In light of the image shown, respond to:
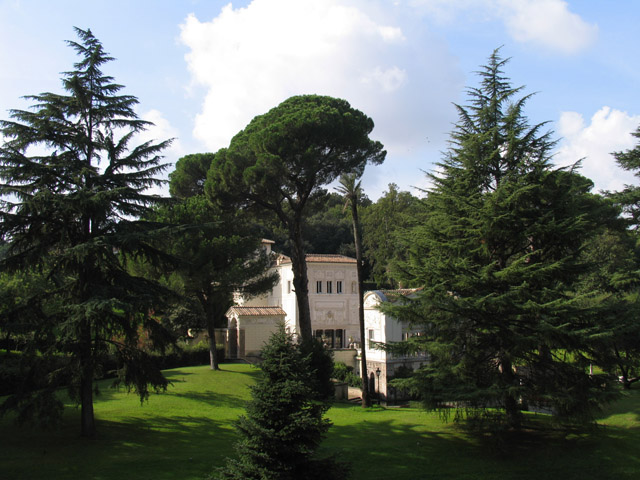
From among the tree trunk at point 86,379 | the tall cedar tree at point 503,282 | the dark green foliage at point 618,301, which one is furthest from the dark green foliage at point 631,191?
the tree trunk at point 86,379

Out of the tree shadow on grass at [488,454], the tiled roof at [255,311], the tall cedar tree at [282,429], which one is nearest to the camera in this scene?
the tall cedar tree at [282,429]

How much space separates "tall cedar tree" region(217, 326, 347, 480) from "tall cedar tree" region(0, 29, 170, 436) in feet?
15.3

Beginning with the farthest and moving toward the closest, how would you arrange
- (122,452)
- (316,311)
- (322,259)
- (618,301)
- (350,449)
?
1. (322,259)
2. (316,311)
3. (618,301)
4. (350,449)
5. (122,452)

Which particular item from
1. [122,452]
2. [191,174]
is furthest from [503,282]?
[191,174]

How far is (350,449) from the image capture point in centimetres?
1334

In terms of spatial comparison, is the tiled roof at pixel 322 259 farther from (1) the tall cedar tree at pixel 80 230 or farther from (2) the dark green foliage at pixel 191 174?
(1) the tall cedar tree at pixel 80 230

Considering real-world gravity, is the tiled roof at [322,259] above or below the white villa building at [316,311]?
above

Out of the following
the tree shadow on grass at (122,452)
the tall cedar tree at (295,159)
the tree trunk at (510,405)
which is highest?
the tall cedar tree at (295,159)

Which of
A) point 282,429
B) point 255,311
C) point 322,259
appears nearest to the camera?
point 282,429

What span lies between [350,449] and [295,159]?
47.4 feet

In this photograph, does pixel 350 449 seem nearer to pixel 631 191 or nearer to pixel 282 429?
pixel 282 429

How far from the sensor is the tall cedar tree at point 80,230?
12.1 meters

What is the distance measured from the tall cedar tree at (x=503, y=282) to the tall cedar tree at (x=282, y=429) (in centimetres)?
509

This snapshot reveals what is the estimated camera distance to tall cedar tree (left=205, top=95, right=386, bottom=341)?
23.6 meters
